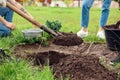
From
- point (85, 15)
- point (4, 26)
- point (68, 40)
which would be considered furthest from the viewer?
point (85, 15)

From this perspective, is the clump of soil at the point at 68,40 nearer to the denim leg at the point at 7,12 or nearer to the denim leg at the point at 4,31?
the denim leg at the point at 4,31

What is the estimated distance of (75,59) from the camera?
4.89 meters

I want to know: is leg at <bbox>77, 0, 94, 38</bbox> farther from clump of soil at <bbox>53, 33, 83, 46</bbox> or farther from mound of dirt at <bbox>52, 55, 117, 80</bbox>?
mound of dirt at <bbox>52, 55, 117, 80</bbox>

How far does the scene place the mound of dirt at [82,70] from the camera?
440 centimetres

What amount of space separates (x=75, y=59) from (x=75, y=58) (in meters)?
0.07

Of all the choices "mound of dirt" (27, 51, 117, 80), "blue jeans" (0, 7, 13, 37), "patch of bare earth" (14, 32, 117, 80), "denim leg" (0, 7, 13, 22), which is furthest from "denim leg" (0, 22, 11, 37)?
"mound of dirt" (27, 51, 117, 80)

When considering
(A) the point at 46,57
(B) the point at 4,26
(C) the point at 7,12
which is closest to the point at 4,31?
(B) the point at 4,26

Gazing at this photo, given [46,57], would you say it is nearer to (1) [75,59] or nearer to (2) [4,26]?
(1) [75,59]

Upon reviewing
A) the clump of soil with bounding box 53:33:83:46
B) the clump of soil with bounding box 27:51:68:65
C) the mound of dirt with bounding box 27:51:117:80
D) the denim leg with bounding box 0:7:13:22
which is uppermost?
the denim leg with bounding box 0:7:13:22

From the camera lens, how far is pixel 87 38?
23.4 ft

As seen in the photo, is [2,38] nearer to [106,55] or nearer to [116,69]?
[106,55]

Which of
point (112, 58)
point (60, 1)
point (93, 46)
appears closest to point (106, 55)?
point (112, 58)

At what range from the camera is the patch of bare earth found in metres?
4.46

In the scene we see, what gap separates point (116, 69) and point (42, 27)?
2.03 metres
